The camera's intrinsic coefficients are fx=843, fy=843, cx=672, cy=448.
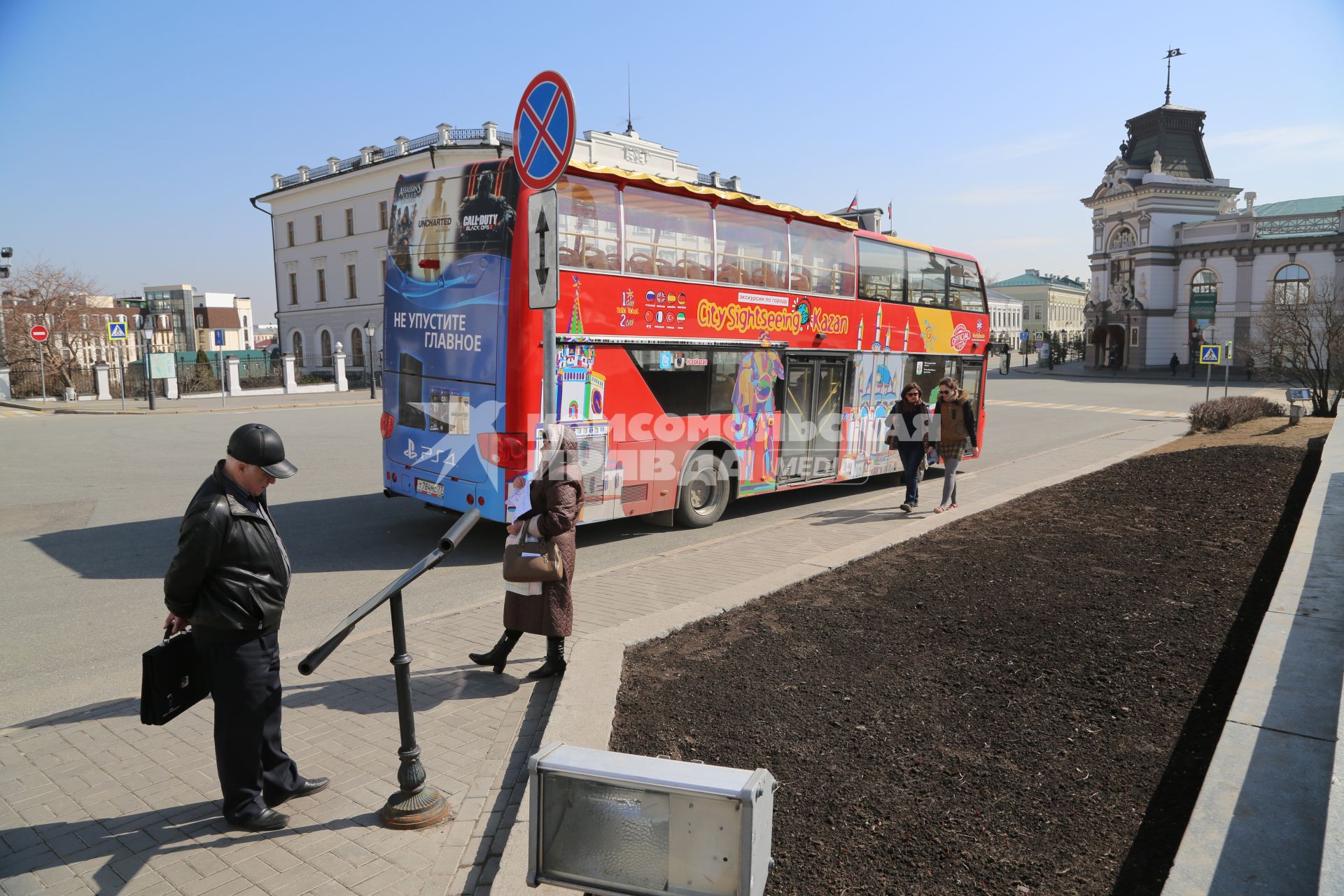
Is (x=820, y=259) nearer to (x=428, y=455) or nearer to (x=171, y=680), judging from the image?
(x=428, y=455)

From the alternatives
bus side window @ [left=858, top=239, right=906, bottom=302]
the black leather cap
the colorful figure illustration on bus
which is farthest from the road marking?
the black leather cap

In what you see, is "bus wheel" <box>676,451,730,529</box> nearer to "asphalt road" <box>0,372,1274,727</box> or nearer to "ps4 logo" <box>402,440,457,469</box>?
"asphalt road" <box>0,372,1274,727</box>

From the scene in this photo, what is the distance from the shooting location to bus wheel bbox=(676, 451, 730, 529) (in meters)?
10.0

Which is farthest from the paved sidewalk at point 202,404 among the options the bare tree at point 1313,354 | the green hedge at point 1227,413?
the bare tree at point 1313,354

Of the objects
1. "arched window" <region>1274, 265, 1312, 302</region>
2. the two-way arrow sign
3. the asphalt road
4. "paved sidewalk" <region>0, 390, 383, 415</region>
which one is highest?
"arched window" <region>1274, 265, 1312, 302</region>

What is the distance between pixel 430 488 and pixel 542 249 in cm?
442

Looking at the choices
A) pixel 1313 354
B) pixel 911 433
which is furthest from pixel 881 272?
pixel 1313 354

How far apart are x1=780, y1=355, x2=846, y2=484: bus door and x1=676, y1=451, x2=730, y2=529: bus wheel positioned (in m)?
1.21

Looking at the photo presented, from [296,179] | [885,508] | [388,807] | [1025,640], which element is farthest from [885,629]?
[296,179]

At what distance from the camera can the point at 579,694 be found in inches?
188

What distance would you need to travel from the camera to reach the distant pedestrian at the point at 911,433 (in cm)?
1096

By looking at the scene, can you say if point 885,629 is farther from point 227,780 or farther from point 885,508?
point 885,508

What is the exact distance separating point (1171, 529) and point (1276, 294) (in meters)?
52.0

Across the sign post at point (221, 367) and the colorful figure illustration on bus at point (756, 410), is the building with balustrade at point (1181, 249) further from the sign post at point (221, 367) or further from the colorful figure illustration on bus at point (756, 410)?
the sign post at point (221, 367)
